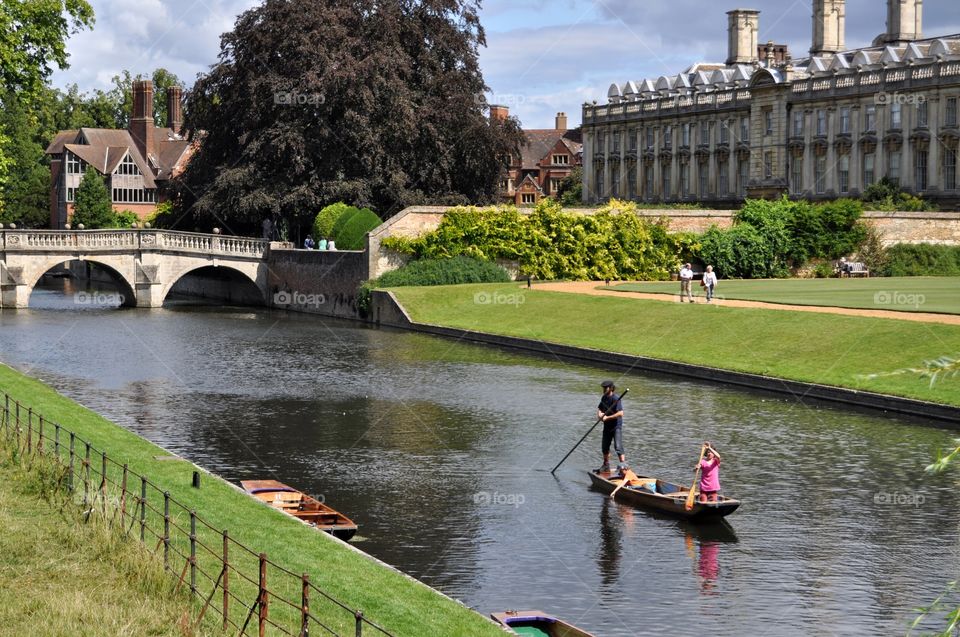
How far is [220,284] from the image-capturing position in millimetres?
83125

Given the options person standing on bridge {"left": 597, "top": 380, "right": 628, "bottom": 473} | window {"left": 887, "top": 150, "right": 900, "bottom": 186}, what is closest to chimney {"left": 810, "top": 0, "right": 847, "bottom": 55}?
window {"left": 887, "top": 150, "right": 900, "bottom": 186}

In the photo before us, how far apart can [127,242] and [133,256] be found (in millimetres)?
846

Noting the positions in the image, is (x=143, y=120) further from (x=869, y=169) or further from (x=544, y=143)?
(x=869, y=169)

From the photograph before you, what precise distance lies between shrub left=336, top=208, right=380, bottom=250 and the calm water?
20605 mm

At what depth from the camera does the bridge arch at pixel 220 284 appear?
7422cm

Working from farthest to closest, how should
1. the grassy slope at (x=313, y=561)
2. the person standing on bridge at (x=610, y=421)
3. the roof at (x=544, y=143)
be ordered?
the roof at (x=544, y=143)
the person standing on bridge at (x=610, y=421)
the grassy slope at (x=313, y=561)

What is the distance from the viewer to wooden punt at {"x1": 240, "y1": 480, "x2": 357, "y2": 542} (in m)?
21.0

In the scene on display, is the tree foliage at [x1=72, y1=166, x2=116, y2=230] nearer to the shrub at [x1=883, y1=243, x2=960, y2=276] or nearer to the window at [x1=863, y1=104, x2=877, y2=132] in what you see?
the window at [x1=863, y1=104, x2=877, y2=132]

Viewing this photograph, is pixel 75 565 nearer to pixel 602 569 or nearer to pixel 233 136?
pixel 602 569

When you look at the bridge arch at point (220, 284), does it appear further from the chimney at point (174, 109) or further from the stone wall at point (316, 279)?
the chimney at point (174, 109)

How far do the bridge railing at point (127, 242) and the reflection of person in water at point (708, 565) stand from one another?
5485cm

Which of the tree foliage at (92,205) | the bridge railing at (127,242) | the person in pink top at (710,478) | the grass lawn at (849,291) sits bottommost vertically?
the person in pink top at (710,478)

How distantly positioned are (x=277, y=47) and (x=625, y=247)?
21.1 m

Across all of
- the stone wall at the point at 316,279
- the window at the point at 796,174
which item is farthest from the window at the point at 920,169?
the stone wall at the point at 316,279
